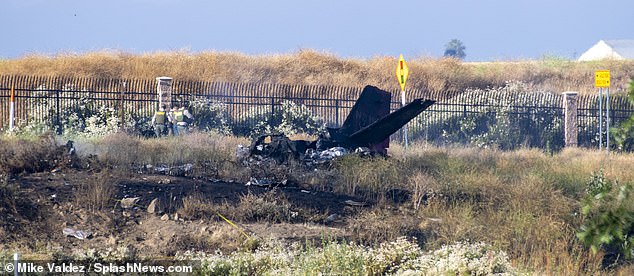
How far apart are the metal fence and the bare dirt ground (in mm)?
12965

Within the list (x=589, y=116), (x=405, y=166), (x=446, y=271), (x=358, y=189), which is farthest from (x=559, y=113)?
(x=446, y=271)

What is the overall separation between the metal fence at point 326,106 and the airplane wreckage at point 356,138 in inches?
317

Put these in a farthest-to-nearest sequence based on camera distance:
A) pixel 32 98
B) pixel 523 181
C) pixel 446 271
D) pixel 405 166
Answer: pixel 32 98 < pixel 405 166 < pixel 523 181 < pixel 446 271

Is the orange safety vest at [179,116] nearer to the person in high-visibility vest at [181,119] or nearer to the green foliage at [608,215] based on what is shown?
the person in high-visibility vest at [181,119]

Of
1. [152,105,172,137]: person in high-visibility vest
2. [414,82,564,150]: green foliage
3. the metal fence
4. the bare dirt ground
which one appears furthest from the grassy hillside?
the bare dirt ground

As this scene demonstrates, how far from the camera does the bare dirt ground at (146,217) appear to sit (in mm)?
10055

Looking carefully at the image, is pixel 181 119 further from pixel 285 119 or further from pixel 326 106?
pixel 326 106

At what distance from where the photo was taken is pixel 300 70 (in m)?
37.8

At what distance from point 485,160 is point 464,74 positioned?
75.9 ft

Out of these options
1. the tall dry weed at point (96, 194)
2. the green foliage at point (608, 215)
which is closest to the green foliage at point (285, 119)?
the tall dry weed at point (96, 194)

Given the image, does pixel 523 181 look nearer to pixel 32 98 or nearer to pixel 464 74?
pixel 32 98

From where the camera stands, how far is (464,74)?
4022cm

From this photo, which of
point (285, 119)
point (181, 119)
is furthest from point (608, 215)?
point (285, 119)

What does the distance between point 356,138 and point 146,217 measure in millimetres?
6822
